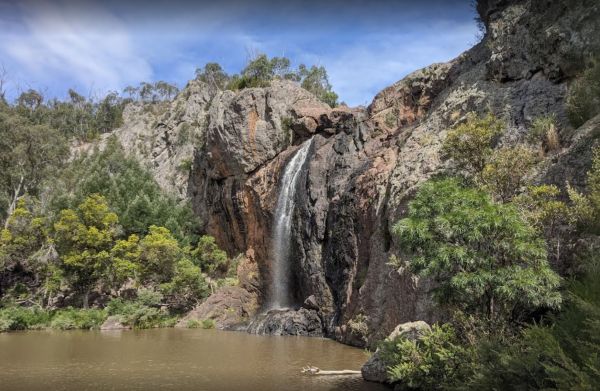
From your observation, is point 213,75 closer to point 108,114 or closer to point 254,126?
point 108,114

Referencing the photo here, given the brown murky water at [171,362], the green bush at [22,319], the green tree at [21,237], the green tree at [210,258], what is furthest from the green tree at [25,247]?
the brown murky water at [171,362]

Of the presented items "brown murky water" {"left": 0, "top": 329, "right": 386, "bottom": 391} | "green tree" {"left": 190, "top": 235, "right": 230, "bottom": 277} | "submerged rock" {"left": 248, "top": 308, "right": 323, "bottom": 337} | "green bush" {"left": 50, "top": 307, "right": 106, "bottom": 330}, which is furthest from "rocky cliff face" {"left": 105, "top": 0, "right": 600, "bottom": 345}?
"green bush" {"left": 50, "top": 307, "right": 106, "bottom": 330}

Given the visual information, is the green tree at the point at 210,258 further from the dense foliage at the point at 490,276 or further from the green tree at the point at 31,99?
the green tree at the point at 31,99

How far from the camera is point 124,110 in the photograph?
10056cm

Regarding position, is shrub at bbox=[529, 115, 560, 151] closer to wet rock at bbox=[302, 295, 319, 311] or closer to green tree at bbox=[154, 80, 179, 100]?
wet rock at bbox=[302, 295, 319, 311]

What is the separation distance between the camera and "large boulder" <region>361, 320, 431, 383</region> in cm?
1438

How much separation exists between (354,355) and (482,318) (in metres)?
8.71

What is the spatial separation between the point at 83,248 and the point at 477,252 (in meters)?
31.8

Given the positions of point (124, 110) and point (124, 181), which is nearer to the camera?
point (124, 181)

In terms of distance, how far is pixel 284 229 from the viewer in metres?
35.0

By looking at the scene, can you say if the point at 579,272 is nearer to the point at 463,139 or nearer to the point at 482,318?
the point at 482,318

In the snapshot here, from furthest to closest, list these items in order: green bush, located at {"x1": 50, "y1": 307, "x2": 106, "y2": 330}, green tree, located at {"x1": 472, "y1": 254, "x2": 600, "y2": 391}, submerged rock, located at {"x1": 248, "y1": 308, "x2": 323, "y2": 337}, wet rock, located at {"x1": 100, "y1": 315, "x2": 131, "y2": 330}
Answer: wet rock, located at {"x1": 100, "y1": 315, "x2": 131, "y2": 330} < green bush, located at {"x1": 50, "y1": 307, "x2": 106, "y2": 330} < submerged rock, located at {"x1": 248, "y1": 308, "x2": 323, "y2": 337} < green tree, located at {"x1": 472, "y1": 254, "x2": 600, "y2": 391}

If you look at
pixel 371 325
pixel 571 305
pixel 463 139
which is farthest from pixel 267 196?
pixel 571 305

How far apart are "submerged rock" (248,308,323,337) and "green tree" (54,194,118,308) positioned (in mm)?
13955
